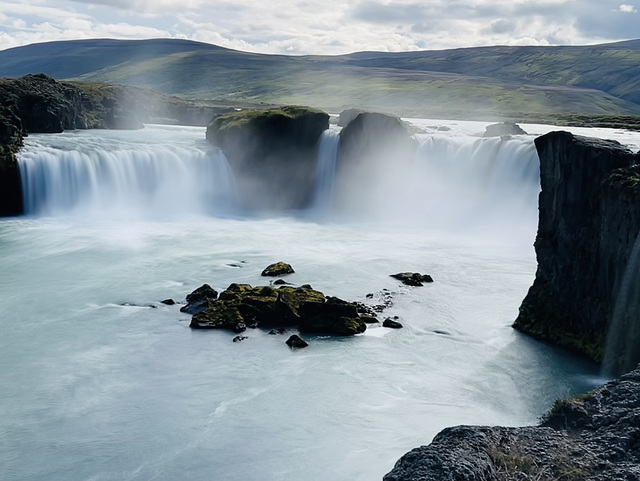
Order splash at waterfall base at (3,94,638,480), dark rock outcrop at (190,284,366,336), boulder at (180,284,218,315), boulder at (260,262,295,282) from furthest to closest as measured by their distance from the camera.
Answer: splash at waterfall base at (3,94,638,480), boulder at (260,262,295,282), boulder at (180,284,218,315), dark rock outcrop at (190,284,366,336)

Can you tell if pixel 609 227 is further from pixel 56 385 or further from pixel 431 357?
pixel 56 385

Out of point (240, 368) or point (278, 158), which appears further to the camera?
point (278, 158)

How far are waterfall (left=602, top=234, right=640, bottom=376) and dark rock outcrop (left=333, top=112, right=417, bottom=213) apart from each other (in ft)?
117

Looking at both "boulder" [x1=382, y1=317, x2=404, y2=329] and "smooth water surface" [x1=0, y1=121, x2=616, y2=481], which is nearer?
"smooth water surface" [x1=0, y1=121, x2=616, y2=481]

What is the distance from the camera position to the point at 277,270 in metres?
34.3

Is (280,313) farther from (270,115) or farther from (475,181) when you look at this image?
(270,115)

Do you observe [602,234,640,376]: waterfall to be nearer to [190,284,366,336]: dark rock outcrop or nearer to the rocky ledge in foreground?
[190,284,366,336]: dark rock outcrop

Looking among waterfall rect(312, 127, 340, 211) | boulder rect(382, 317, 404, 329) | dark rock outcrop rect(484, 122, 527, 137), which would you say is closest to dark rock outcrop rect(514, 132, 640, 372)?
boulder rect(382, 317, 404, 329)

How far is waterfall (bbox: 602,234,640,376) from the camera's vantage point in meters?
20.4

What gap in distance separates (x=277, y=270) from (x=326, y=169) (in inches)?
1002

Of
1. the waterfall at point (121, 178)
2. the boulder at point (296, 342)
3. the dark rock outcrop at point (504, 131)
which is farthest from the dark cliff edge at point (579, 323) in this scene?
the dark rock outcrop at point (504, 131)

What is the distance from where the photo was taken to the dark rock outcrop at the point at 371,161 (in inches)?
2240

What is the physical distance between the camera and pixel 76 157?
171ft

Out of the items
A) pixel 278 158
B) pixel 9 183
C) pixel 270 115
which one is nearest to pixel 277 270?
pixel 278 158
